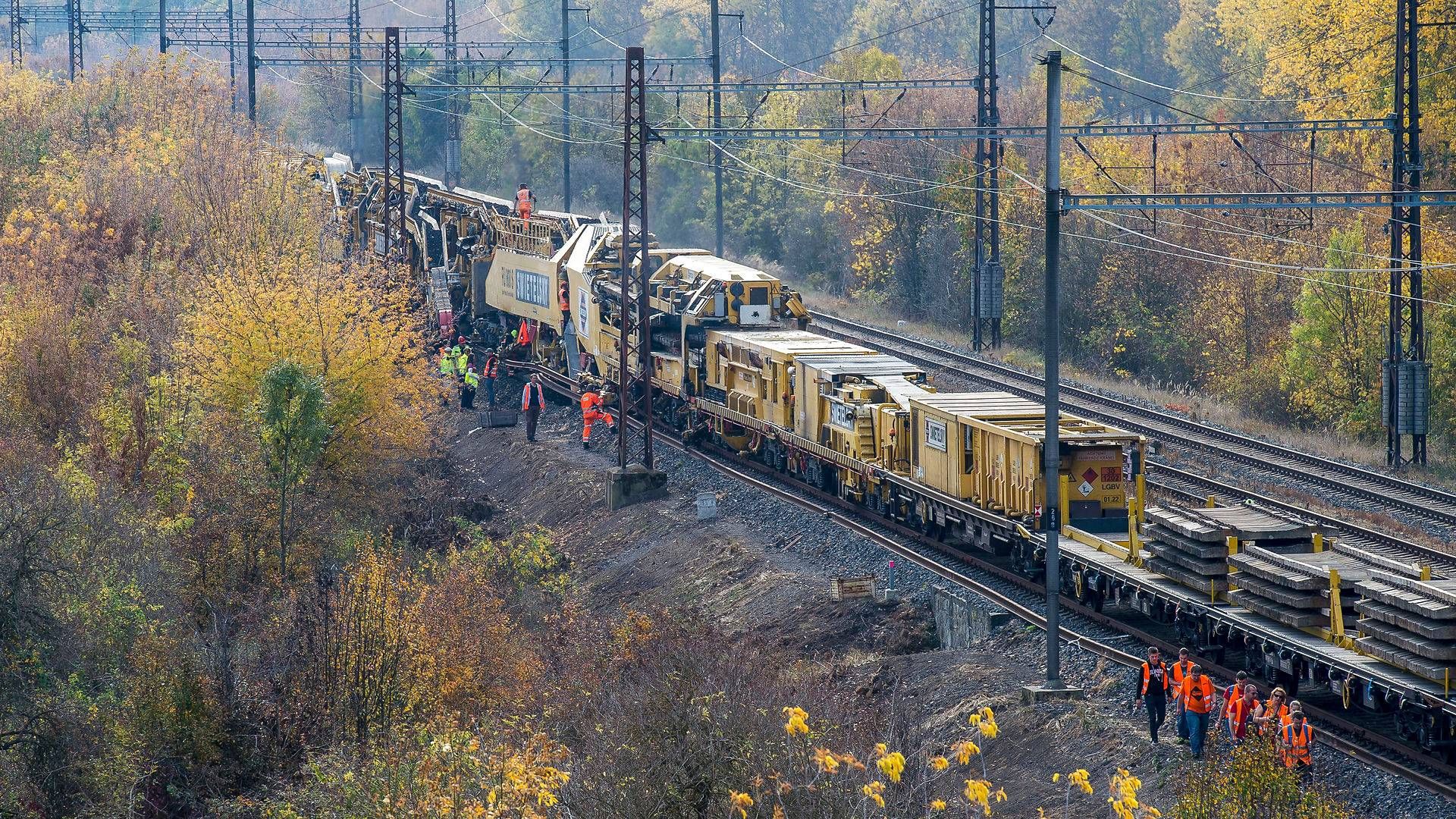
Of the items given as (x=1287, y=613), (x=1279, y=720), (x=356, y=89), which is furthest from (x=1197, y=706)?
(x=356, y=89)

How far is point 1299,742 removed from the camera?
16.4m

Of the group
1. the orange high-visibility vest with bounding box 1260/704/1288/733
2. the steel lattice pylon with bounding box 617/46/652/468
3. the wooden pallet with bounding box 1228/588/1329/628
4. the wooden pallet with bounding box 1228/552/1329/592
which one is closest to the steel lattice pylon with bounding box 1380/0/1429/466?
Answer: the steel lattice pylon with bounding box 617/46/652/468

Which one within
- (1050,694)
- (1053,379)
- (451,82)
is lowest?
(1050,694)

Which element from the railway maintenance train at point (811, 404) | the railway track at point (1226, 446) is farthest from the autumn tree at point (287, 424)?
the railway track at point (1226, 446)

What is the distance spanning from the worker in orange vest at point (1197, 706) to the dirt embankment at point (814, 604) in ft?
0.82

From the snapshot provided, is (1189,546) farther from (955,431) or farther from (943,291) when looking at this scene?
(943,291)

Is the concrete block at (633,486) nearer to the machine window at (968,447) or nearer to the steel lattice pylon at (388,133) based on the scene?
the machine window at (968,447)

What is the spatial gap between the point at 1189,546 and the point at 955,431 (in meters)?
5.89

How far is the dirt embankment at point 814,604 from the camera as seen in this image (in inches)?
738

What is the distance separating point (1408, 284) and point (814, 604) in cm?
1782

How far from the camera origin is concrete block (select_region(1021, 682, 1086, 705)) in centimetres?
2045

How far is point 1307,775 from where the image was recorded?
54.5ft

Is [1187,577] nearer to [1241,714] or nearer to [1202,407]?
[1241,714]

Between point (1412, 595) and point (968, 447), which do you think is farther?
point (968, 447)
